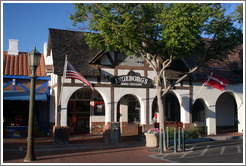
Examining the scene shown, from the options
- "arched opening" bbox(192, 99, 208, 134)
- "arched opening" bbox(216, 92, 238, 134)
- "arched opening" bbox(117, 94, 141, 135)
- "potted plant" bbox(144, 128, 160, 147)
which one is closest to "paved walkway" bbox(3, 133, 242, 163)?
"potted plant" bbox(144, 128, 160, 147)

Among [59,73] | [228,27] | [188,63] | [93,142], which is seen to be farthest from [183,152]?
[188,63]

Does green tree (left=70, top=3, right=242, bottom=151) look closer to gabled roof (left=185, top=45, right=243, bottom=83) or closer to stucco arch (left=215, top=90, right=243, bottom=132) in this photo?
gabled roof (left=185, top=45, right=243, bottom=83)

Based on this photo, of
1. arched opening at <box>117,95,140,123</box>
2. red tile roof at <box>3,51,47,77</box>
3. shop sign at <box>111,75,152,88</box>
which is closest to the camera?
shop sign at <box>111,75,152,88</box>

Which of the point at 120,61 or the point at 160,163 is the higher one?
the point at 120,61

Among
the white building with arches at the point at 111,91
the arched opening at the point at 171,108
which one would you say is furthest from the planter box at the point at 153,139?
the arched opening at the point at 171,108

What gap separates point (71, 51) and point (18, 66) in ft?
15.2

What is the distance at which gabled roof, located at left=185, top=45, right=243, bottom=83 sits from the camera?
68.4 feet

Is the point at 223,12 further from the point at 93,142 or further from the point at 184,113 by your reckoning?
the point at 93,142

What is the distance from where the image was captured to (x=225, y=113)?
23.9 m

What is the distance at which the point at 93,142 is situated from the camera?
16.5 meters

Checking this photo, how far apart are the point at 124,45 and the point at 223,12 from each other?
517 centimetres

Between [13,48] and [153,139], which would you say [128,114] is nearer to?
[153,139]

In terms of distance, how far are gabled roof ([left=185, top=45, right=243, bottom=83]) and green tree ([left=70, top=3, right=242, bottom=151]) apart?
5.59 metres

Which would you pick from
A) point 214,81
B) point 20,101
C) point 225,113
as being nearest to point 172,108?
point 225,113
